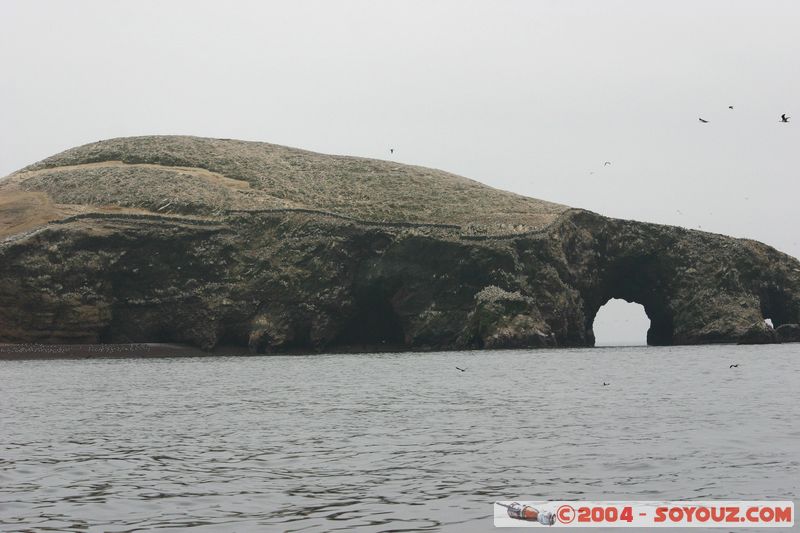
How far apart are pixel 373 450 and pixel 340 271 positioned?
3005 inches

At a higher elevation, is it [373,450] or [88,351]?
[88,351]

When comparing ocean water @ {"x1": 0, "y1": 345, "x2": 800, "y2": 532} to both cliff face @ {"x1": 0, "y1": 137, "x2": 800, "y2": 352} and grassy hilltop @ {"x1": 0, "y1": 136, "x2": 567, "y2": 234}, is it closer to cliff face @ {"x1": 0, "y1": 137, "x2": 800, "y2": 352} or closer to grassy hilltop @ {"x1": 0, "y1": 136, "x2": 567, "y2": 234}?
cliff face @ {"x1": 0, "y1": 137, "x2": 800, "y2": 352}

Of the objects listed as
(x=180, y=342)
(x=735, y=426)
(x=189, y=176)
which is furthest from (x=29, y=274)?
(x=735, y=426)


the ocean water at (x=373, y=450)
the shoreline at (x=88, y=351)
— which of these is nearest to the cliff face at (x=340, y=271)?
the shoreline at (x=88, y=351)

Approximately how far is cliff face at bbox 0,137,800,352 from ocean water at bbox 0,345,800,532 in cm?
4766

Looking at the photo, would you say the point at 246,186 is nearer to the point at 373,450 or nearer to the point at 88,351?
the point at 88,351

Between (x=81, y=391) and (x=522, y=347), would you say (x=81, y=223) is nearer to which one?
(x=522, y=347)

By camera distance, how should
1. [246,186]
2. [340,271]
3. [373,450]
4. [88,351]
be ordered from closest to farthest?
[373,450]
[88,351]
[340,271]
[246,186]

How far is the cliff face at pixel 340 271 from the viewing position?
94625 millimetres

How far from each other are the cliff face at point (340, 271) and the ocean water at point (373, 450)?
47663mm

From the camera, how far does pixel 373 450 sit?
24.8 m

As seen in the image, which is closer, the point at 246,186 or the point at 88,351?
the point at 88,351

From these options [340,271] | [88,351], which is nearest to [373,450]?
[88,351]

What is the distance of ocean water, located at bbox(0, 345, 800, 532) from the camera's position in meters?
17.6
